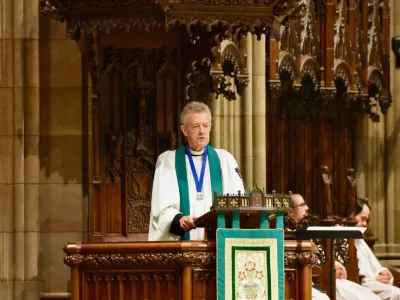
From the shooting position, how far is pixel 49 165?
541 inches

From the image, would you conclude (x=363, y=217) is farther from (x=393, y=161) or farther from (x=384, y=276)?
(x=393, y=161)

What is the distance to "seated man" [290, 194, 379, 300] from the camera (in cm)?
1459

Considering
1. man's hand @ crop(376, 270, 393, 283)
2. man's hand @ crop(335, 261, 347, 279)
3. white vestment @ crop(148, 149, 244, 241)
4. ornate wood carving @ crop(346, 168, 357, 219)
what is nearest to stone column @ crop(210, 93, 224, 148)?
man's hand @ crop(335, 261, 347, 279)

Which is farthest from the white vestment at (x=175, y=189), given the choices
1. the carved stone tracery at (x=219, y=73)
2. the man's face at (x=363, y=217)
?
the man's face at (x=363, y=217)

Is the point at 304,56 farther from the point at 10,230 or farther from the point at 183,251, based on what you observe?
the point at 183,251

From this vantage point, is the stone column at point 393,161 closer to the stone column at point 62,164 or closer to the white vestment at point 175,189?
the stone column at point 62,164

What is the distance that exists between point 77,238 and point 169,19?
256cm

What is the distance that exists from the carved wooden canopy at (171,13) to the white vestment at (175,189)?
1568mm

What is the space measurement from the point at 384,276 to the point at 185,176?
5.18 m

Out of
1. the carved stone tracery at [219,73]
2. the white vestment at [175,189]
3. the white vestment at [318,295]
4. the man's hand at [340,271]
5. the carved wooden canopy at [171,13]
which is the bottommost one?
the white vestment at [318,295]

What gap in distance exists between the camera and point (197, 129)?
11.1 metres

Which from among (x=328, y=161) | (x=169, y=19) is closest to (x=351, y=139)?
(x=328, y=161)

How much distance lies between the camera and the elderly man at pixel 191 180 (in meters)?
11.1

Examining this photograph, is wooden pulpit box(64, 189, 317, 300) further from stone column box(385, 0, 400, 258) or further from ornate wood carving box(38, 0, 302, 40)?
stone column box(385, 0, 400, 258)
